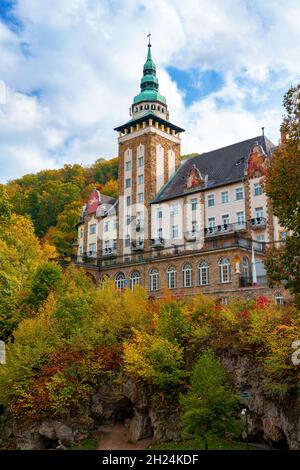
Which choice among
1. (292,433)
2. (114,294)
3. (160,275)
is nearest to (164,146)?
(160,275)

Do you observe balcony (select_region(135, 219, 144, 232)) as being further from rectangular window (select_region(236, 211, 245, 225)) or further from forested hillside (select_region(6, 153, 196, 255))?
forested hillside (select_region(6, 153, 196, 255))

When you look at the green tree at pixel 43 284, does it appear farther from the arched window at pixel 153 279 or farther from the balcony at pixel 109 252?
the balcony at pixel 109 252

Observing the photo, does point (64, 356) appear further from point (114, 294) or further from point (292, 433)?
point (292, 433)

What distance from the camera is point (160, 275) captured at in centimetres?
4897

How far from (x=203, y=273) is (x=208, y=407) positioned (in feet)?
72.3

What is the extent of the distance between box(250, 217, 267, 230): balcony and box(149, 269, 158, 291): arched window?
32.1 ft

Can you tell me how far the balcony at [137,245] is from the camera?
57094 mm

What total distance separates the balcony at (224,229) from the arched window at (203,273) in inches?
217

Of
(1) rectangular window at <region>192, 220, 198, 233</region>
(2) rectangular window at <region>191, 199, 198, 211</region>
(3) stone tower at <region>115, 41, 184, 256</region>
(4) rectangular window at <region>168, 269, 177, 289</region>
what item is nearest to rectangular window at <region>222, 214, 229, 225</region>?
(1) rectangular window at <region>192, 220, 198, 233</region>

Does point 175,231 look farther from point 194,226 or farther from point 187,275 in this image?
point 187,275

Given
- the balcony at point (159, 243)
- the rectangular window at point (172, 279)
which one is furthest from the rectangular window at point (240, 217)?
the balcony at point (159, 243)

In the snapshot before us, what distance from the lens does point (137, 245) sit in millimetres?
57594

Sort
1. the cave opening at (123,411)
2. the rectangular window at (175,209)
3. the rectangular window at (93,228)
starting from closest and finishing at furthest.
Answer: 1. the cave opening at (123,411)
2. the rectangular window at (175,209)
3. the rectangular window at (93,228)

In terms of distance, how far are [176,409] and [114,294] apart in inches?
475
